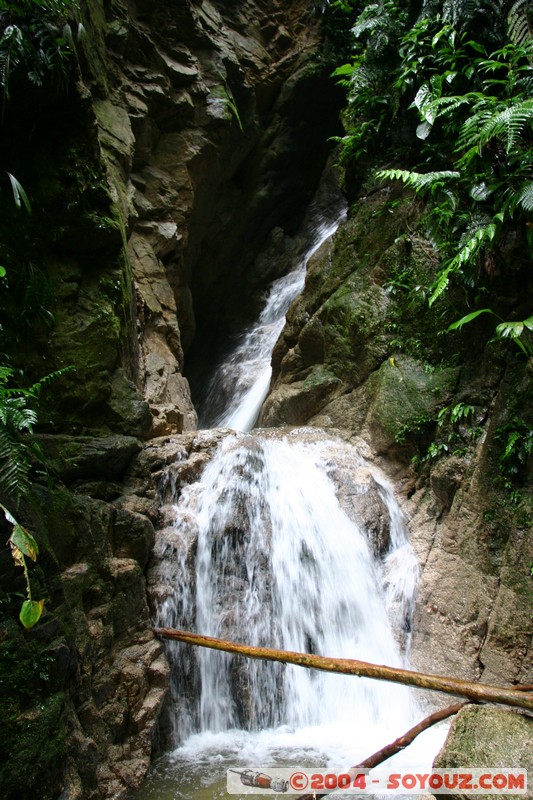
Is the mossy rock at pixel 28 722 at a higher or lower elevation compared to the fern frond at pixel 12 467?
lower

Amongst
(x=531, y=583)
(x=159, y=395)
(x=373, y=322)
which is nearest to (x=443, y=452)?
(x=531, y=583)

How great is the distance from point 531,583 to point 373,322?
3733 mm

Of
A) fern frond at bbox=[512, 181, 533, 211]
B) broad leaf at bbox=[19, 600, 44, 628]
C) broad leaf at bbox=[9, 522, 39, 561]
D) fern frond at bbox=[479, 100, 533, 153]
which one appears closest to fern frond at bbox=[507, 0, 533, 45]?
fern frond at bbox=[479, 100, 533, 153]

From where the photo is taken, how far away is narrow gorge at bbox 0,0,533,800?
3021mm

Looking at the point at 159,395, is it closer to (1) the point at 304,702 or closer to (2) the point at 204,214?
(1) the point at 304,702

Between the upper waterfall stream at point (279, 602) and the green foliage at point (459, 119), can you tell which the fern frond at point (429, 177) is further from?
the upper waterfall stream at point (279, 602)

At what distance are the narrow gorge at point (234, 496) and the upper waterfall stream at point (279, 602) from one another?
2 centimetres

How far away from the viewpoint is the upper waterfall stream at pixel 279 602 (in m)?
3.58

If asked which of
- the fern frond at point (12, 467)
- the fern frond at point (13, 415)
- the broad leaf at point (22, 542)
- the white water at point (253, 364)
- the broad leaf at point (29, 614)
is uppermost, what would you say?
the white water at point (253, 364)

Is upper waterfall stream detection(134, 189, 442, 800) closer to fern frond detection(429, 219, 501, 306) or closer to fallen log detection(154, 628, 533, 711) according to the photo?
fallen log detection(154, 628, 533, 711)

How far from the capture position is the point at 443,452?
17.1ft

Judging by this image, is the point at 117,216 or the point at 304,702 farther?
the point at 117,216

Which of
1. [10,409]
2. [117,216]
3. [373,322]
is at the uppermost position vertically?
[117,216]

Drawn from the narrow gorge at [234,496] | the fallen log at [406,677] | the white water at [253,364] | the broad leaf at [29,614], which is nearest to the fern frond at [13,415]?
the narrow gorge at [234,496]
